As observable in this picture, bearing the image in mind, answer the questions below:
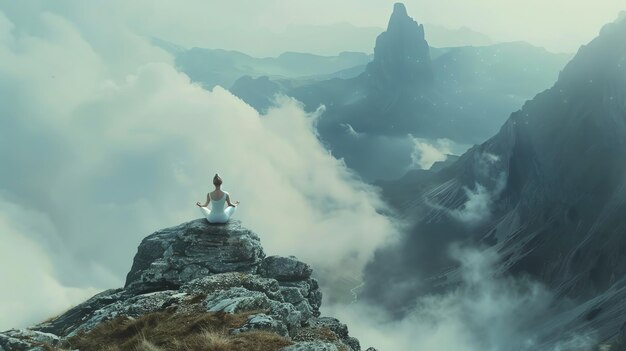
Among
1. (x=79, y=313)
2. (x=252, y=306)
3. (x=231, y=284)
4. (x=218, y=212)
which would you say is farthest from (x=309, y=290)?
(x=79, y=313)

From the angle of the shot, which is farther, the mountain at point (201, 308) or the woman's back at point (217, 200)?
the woman's back at point (217, 200)

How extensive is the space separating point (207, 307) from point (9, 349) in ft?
25.1

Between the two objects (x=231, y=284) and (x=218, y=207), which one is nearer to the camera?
(x=231, y=284)

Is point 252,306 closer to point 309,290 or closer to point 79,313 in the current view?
point 79,313

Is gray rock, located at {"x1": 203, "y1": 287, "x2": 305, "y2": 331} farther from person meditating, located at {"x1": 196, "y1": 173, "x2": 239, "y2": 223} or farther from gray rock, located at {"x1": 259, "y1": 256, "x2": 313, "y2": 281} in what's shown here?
gray rock, located at {"x1": 259, "y1": 256, "x2": 313, "y2": 281}

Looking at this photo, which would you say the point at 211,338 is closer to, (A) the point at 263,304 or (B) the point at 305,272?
(A) the point at 263,304

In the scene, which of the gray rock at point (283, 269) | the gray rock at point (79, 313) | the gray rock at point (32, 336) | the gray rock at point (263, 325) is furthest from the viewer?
the gray rock at point (283, 269)

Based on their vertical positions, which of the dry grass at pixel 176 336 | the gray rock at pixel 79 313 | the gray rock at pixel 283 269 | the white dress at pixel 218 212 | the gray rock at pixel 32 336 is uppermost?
the white dress at pixel 218 212

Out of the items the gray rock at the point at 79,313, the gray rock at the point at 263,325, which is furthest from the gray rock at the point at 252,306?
the gray rock at the point at 79,313

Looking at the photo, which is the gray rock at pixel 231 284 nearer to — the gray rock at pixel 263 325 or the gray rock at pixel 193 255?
the gray rock at pixel 193 255

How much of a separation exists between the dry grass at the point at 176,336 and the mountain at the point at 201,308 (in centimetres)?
3

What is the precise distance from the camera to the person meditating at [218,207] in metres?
29.0

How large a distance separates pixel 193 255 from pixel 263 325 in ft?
45.9

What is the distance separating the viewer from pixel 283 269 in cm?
3184
